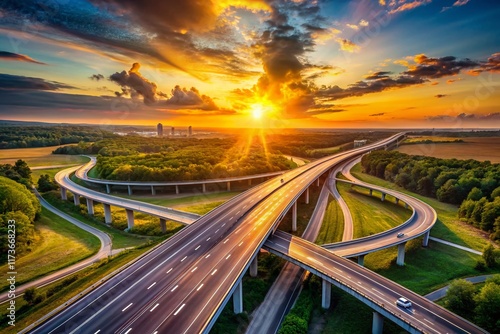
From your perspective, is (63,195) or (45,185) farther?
(45,185)

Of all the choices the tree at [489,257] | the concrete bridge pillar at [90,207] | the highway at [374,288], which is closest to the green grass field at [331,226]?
the highway at [374,288]

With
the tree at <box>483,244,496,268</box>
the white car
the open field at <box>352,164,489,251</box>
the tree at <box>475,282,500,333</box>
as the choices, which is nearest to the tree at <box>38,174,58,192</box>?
the white car

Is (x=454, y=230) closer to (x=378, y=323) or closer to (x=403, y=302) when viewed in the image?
(x=403, y=302)

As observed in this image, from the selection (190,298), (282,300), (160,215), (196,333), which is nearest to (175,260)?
(190,298)

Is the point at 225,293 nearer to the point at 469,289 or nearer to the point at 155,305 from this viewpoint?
the point at 155,305

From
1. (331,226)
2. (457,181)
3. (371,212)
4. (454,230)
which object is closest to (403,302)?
(331,226)

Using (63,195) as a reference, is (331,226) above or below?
below
